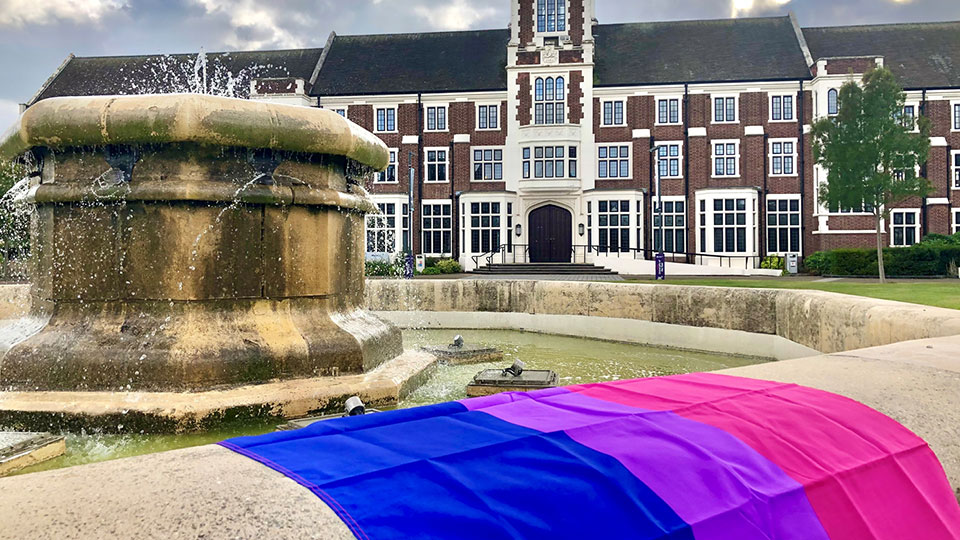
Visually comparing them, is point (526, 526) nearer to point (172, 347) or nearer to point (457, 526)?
point (457, 526)

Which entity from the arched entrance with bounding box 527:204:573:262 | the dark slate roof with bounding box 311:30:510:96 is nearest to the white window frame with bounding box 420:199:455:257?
the arched entrance with bounding box 527:204:573:262

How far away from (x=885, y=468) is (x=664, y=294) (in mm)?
7492

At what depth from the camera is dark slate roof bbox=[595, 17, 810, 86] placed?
34353mm

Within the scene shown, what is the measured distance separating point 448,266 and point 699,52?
694 inches

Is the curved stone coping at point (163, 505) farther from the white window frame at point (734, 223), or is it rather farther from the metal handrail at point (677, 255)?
the white window frame at point (734, 223)

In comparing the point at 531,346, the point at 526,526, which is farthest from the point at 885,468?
the point at 531,346

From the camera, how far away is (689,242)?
34125 millimetres

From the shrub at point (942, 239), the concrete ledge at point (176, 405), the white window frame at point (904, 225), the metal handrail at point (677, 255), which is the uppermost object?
the white window frame at point (904, 225)

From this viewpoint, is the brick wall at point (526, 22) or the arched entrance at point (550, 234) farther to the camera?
the arched entrance at point (550, 234)

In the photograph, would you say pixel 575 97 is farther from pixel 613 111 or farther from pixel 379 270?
pixel 379 270

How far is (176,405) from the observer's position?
162 inches

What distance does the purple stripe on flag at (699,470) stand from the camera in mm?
1740

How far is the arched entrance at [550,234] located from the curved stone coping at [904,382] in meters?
31.0

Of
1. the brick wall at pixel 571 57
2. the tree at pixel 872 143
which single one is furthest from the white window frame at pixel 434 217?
the tree at pixel 872 143
